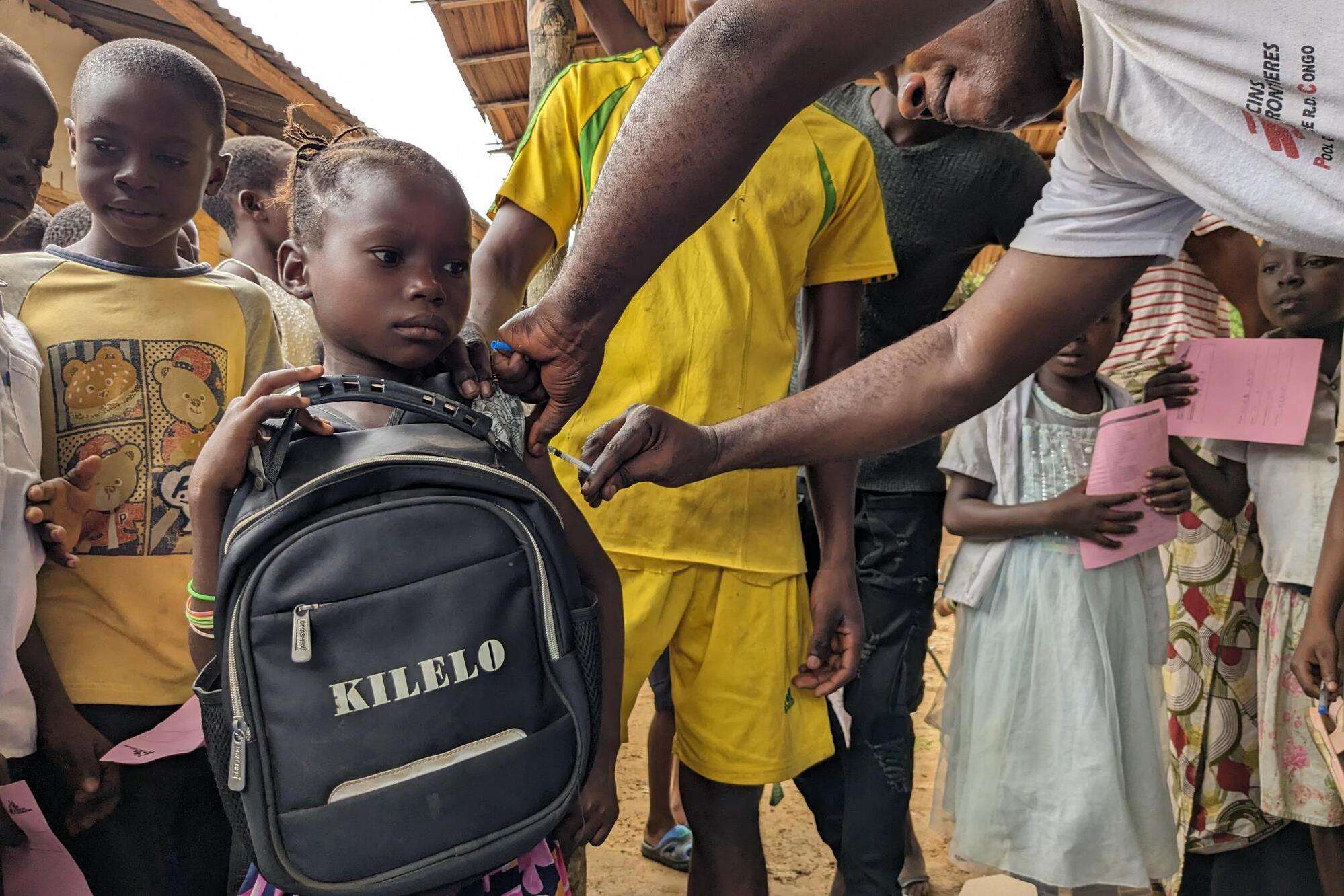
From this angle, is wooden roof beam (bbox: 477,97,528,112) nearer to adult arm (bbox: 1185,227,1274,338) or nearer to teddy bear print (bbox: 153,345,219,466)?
adult arm (bbox: 1185,227,1274,338)

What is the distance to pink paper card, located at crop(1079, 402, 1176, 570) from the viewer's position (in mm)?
2154

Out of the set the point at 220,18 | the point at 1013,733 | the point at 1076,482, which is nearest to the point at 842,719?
the point at 1013,733

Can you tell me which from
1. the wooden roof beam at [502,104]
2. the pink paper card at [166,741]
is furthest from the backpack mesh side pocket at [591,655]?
the wooden roof beam at [502,104]

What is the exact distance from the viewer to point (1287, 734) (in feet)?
7.38

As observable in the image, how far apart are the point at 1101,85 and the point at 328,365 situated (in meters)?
1.06

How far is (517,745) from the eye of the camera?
1.11m

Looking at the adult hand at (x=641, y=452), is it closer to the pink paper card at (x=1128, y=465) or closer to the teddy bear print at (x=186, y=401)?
the teddy bear print at (x=186, y=401)

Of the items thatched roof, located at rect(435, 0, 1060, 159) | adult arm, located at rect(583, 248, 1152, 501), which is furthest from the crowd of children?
thatched roof, located at rect(435, 0, 1060, 159)

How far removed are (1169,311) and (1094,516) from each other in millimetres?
1261

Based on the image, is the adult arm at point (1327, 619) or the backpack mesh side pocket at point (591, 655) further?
the adult arm at point (1327, 619)

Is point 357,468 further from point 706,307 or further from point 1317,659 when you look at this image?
point 1317,659

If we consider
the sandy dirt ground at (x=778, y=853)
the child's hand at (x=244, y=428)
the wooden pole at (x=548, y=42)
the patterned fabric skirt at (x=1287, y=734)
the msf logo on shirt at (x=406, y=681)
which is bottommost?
the sandy dirt ground at (x=778, y=853)

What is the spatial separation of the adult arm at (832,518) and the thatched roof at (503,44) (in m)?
3.49

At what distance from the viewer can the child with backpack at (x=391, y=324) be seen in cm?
115
